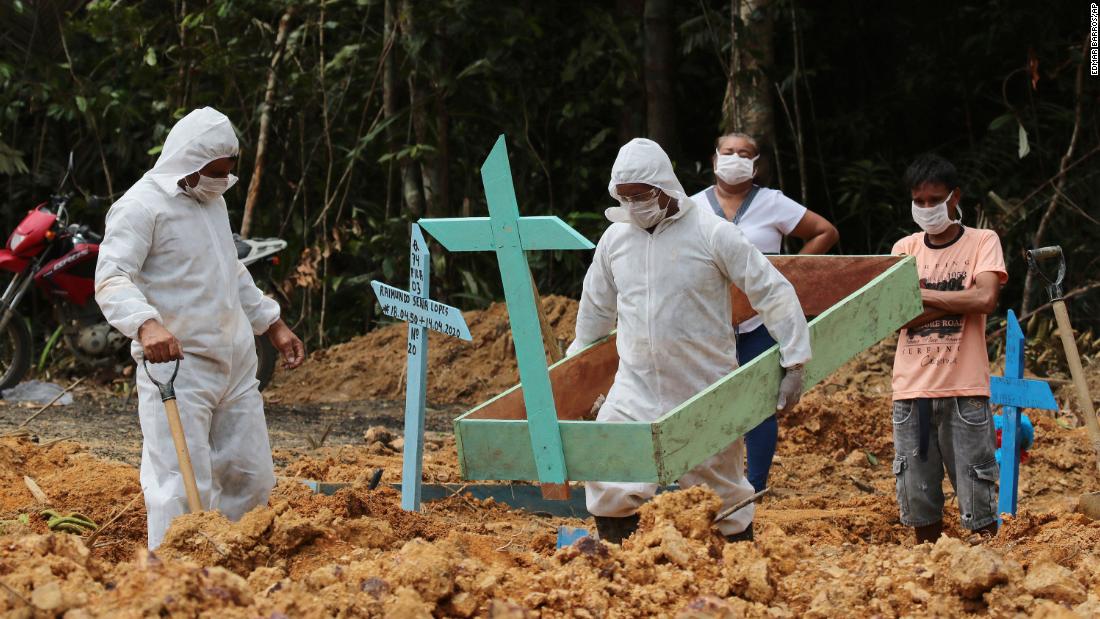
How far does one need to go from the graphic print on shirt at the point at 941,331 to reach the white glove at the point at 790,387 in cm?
83

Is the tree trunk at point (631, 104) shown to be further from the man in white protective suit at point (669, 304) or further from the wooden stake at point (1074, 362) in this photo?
the man in white protective suit at point (669, 304)

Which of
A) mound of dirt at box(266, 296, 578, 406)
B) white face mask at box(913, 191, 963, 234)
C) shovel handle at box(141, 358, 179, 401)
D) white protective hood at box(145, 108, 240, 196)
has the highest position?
white protective hood at box(145, 108, 240, 196)

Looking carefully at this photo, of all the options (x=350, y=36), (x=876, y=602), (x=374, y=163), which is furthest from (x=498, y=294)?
(x=876, y=602)

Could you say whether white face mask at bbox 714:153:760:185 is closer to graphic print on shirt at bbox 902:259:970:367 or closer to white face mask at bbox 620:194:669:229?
graphic print on shirt at bbox 902:259:970:367

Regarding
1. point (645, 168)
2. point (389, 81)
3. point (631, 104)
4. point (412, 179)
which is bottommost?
point (412, 179)

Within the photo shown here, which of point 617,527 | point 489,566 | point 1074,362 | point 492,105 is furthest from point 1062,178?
point 489,566

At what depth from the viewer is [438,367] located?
1051 centimetres

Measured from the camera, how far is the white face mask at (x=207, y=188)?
4.84 m

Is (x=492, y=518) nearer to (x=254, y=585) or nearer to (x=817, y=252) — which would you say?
(x=817, y=252)

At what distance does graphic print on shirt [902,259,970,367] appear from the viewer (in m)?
5.03

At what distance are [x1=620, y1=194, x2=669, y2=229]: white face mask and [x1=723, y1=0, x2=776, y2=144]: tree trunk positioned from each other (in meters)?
4.61

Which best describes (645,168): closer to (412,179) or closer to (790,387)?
(790,387)

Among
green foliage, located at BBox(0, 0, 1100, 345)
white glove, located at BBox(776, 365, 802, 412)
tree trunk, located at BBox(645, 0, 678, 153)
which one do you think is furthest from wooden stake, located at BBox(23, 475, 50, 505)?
tree trunk, located at BBox(645, 0, 678, 153)

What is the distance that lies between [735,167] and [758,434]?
1144 millimetres
